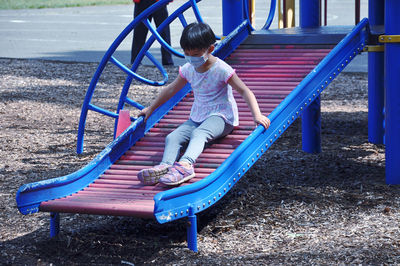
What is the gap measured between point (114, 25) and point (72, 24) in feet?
5.04

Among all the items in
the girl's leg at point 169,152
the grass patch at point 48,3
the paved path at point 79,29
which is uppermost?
the grass patch at point 48,3

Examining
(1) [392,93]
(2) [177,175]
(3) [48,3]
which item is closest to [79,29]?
(3) [48,3]

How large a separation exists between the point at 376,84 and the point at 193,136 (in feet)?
8.97

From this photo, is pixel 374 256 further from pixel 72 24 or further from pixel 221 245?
pixel 72 24

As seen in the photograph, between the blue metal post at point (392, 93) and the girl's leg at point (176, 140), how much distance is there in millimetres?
1510

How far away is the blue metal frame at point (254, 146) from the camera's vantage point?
389 cm

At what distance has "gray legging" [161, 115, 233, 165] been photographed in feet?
14.9

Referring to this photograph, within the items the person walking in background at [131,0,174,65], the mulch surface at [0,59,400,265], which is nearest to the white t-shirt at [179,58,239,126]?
the mulch surface at [0,59,400,265]

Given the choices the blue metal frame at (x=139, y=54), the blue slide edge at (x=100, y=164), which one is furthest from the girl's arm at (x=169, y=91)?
the blue metal frame at (x=139, y=54)

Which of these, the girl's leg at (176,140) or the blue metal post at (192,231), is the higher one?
the girl's leg at (176,140)

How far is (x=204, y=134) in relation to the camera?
15.2 feet

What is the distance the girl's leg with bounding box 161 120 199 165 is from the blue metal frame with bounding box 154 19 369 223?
45 centimetres

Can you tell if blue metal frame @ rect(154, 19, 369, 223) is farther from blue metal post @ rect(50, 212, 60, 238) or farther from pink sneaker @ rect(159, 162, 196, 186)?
blue metal post @ rect(50, 212, 60, 238)

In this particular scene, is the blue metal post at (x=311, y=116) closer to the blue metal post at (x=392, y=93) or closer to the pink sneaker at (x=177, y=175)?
the blue metal post at (x=392, y=93)
